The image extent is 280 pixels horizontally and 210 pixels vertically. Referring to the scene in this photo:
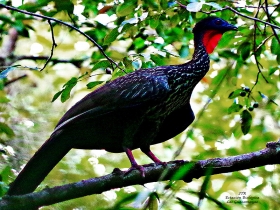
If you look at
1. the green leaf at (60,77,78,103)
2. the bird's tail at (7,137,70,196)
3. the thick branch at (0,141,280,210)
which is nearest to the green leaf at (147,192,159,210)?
the thick branch at (0,141,280,210)

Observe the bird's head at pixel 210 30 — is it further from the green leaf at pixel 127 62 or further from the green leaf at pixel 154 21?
the green leaf at pixel 127 62

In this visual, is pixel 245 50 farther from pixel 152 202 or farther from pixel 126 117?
pixel 152 202

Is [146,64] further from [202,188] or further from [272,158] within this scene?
[202,188]

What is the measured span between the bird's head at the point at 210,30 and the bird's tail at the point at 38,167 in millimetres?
1492

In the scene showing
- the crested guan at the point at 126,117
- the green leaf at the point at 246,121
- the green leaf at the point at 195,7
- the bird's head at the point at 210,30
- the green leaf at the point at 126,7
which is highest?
the bird's head at the point at 210,30

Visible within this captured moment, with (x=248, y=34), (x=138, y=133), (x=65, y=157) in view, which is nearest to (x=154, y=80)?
(x=138, y=133)

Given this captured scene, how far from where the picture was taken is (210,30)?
4035 millimetres

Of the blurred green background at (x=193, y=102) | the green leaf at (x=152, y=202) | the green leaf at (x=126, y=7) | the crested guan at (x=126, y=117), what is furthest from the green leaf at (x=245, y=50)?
the green leaf at (x=152, y=202)

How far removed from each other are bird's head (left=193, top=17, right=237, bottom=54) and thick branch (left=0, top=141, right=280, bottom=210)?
127 cm

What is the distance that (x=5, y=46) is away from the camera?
7312mm

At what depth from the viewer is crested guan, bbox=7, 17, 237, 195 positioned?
3.16 m

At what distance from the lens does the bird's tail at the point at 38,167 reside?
121 inches

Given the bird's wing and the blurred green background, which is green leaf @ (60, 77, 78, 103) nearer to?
the blurred green background

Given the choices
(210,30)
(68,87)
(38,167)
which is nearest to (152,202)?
(38,167)
